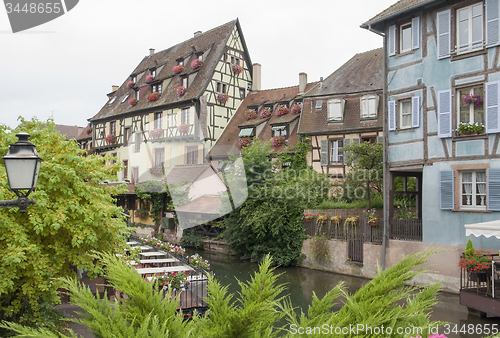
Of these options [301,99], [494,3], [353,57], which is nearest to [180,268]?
[494,3]

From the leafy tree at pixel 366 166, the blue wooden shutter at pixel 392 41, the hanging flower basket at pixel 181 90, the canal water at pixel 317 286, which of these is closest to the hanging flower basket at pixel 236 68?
the hanging flower basket at pixel 181 90

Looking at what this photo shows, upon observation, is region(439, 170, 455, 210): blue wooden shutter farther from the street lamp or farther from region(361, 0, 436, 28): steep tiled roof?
the street lamp

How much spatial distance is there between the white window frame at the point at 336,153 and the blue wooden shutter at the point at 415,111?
680 centimetres

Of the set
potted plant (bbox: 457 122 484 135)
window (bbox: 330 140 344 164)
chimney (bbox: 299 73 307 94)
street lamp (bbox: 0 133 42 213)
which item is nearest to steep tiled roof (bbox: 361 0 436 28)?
potted plant (bbox: 457 122 484 135)

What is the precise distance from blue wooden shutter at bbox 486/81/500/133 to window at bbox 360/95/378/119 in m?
7.73

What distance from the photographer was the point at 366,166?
620 inches

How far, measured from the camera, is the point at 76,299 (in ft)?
5.79

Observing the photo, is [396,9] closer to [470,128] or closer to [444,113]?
[444,113]

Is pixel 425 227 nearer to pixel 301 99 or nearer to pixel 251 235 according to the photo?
pixel 251 235

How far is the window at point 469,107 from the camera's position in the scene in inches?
456

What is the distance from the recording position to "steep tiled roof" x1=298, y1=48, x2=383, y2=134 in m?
19.4

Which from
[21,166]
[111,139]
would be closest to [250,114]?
[111,139]

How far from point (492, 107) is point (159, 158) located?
21.0 metres

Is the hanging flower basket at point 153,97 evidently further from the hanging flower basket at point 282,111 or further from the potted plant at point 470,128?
the potted plant at point 470,128
